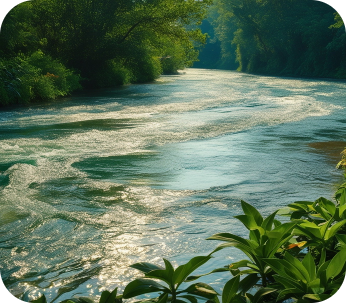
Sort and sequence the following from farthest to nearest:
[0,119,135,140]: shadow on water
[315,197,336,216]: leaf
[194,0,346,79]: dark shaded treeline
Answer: [194,0,346,79]: dark shaded treeline → [0,119,135,140]: shadow on water → [315,197,336,216]: leaf

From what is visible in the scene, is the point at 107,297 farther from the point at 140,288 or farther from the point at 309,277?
the point at 309,277

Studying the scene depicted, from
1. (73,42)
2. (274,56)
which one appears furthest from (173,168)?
(274,56)

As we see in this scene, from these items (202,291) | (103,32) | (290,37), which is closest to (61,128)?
(202,291)

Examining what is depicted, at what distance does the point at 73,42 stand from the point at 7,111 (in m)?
12.0

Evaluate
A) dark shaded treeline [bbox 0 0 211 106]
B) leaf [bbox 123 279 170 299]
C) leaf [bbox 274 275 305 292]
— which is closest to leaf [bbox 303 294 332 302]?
leaf [bbox 274 275 305 292]

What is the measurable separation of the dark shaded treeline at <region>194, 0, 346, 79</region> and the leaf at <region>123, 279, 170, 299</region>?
112 ft

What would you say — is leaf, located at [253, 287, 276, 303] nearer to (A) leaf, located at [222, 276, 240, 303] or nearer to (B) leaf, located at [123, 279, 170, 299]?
(A) leaf, located at [222, 276, 240, 303]

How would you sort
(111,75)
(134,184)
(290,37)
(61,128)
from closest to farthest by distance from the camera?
(134,184)
(61,128)
(111,75)
(290,37)

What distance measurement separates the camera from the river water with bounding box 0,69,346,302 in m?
3.76

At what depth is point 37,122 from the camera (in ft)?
41.7

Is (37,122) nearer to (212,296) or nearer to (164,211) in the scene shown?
(164,211)

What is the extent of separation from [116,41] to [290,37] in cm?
2449

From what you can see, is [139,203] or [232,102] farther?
[232,102]

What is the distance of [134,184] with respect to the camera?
6.39 metres
